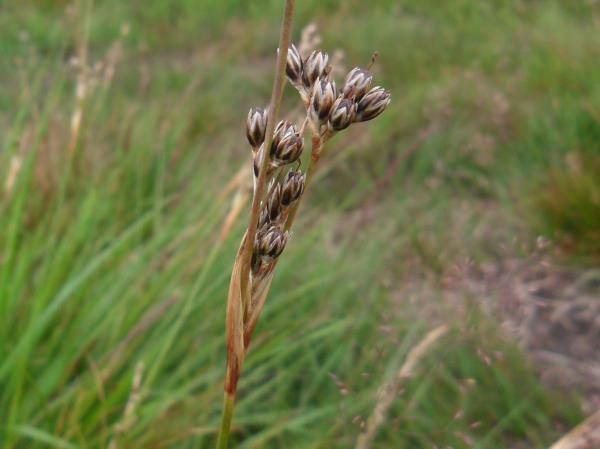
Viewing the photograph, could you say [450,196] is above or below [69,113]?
below

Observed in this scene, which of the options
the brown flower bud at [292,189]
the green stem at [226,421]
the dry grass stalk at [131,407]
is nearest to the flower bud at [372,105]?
the brown flower bud at [292,189]

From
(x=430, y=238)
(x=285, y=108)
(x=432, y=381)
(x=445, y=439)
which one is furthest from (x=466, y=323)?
(x=285, y=108)

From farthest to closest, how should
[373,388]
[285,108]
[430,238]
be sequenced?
1. [285,108]
2. [430,238]
3. [373,388]

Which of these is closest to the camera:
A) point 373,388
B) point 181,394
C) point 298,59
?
point 298,59

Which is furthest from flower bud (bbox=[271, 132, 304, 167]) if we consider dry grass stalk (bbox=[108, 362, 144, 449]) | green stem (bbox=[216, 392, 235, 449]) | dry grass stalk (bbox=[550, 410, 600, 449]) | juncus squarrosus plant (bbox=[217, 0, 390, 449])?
dry grass stalk (bbox=[108, 362, 144, 449])

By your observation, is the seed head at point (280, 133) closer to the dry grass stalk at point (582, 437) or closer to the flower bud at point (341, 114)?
the flower bud at point (341, 114)

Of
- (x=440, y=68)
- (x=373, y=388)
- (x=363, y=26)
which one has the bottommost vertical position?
(x=373, y=388)

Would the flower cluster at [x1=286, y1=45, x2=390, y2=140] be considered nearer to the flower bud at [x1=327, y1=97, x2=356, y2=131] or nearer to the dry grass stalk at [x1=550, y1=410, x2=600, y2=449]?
the flower bud at [x1=327, y1=97, x2=356, y2=131]

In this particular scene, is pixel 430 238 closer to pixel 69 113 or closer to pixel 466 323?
pixel 466 323
